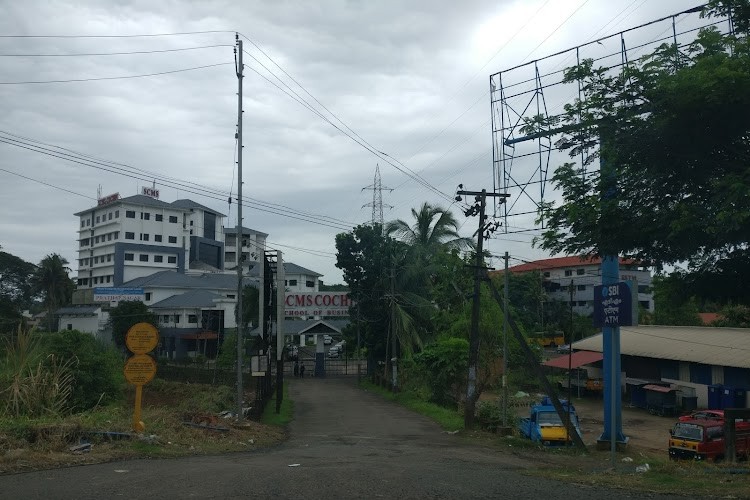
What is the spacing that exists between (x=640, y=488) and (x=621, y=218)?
187 inches

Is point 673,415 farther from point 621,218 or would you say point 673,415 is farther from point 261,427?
point 621,218

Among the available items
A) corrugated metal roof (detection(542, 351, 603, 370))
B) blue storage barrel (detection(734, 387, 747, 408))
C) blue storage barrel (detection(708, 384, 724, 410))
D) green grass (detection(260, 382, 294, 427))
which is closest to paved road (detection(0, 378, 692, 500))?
green grass (detection(260, 382, 294, 427))

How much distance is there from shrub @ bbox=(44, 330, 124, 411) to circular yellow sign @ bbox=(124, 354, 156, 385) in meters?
10.8

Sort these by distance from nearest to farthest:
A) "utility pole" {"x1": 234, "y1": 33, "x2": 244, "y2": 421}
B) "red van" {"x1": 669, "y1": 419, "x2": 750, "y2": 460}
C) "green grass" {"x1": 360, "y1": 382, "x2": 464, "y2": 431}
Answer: "red van" {"x1": 669, "y1": 419, "x2": 750, "y2": 460} → "utility pole" {"x1": 234, "y1": 33, "x2": 244, "y2": 421} → "green grass" {"x1": 360, "y1": 382, "x2": 464, "y2": 431}

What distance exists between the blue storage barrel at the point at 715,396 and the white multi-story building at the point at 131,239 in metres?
64.6

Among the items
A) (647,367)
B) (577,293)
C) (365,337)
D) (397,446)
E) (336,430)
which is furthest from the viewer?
(577,293)

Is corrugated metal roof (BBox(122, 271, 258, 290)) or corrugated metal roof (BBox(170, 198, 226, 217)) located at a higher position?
corrugated metal roof (BBox(170, 198, 226, 217))

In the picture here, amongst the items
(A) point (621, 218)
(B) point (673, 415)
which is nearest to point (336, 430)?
(A) point (621, 218)

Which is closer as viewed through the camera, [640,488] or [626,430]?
[640,488]

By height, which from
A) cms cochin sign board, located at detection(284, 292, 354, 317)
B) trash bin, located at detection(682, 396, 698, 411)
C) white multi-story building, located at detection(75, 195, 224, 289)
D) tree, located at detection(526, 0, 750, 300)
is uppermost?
white multi-story building, located at detection(75, 195, 224, 289)

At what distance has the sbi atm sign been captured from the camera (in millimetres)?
12055

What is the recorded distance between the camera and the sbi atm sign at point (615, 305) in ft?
39.5

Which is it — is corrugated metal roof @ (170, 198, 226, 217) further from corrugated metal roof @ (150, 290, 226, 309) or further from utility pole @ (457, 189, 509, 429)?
utility pole @ (457, 189, 509, 429)

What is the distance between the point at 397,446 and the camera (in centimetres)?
1917
